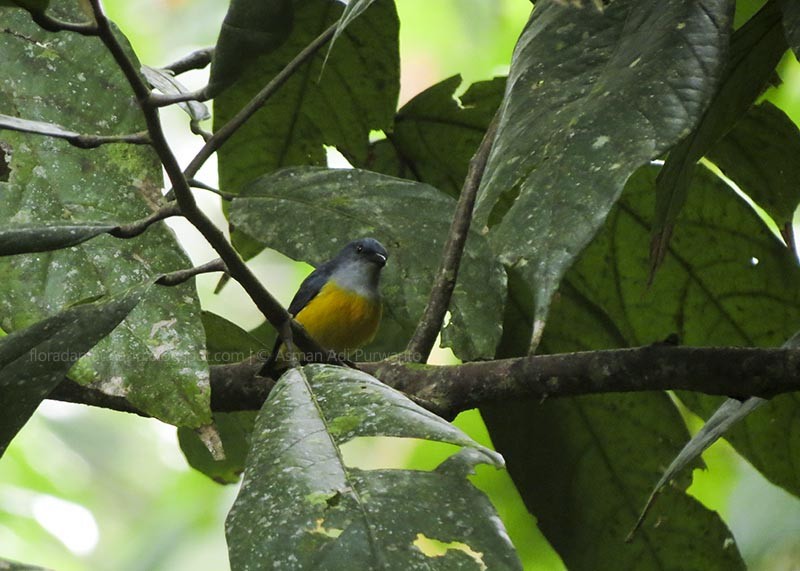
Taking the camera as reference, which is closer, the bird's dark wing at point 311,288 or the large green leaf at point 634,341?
the large green leaf at point 634,341

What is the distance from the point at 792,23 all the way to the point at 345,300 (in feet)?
8.06

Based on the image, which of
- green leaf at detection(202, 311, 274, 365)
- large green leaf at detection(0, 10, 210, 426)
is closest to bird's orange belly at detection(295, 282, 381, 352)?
green leaf at detection(202, 311, 274, 365)

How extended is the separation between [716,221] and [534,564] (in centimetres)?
121

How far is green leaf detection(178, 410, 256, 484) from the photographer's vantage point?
7.07ft

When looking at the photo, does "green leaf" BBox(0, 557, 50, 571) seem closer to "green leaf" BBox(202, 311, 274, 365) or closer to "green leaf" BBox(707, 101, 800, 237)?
"green leaf" BBox(202, 311, 274, 365)

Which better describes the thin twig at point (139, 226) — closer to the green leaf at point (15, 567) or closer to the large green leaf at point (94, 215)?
the large green leaf at point (94, 215)

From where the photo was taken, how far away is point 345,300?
3.43 metres

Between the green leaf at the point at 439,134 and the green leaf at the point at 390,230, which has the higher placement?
the green leaf at the point at 439,134

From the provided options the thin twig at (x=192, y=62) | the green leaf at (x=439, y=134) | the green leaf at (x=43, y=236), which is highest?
the thin twig at (x=192, y=62)

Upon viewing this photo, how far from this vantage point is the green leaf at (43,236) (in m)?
1.08

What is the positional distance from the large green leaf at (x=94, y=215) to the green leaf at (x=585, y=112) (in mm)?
451

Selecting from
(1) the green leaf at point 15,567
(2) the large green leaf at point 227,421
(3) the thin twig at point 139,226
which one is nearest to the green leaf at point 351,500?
(1) the green leaf at point 15,567

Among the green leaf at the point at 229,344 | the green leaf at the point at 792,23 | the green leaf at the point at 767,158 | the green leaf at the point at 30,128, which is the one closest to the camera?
the green leaf at the point at 792,23

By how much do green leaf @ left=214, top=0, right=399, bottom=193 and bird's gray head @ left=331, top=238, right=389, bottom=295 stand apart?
130 cm
